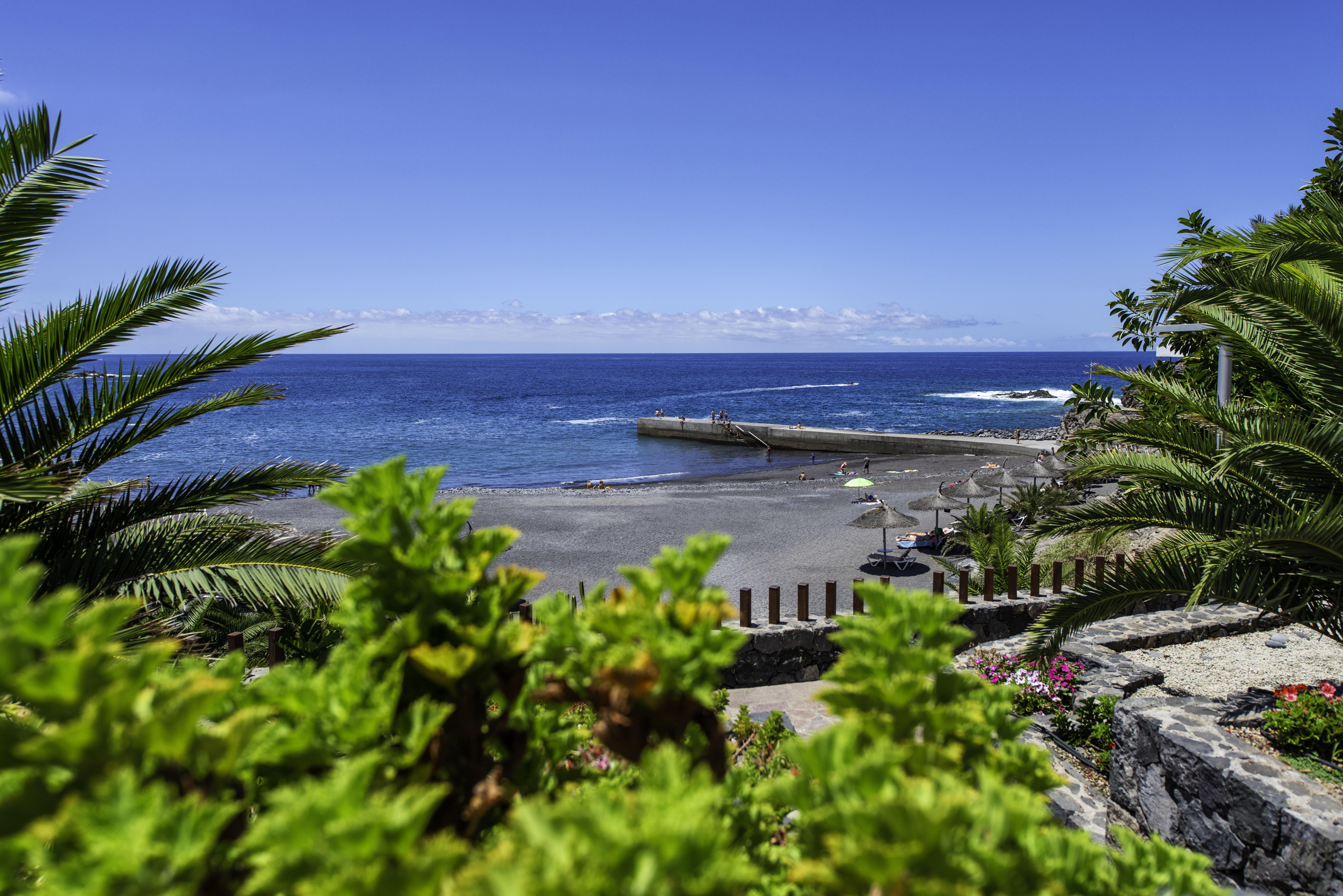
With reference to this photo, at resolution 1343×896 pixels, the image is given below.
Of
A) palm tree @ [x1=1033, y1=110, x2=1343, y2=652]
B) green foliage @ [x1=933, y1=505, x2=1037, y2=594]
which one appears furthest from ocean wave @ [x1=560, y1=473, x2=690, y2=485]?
palm tree @ [x1=1033, y1=110, x2=1343, y2=652]

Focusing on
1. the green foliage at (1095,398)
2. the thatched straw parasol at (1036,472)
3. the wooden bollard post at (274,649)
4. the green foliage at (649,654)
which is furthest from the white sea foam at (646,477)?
the green foliage at (649,654)

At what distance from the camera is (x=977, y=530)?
675 inches

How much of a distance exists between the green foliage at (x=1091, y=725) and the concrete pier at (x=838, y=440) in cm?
→ 3468

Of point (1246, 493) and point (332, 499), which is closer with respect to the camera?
point (332, 499)

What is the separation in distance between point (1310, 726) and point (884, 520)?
11504 mm

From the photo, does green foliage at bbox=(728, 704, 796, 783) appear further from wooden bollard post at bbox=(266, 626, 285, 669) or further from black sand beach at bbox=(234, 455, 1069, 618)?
black sand beach at bbox=(234, 455, 1069, 618)

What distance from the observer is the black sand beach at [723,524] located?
55.5 feet

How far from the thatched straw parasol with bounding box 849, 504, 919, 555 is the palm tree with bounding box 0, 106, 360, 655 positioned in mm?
12871

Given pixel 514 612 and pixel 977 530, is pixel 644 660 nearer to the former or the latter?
pixel 514 612

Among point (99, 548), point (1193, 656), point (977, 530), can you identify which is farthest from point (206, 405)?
point (977, 530)

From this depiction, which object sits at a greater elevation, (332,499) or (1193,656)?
(332,499)

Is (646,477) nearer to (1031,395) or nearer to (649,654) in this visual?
(649,654)

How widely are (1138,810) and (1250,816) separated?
1114mm

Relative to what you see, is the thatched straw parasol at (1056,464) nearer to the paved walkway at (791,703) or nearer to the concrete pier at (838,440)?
the paved walkway at (791,703)
